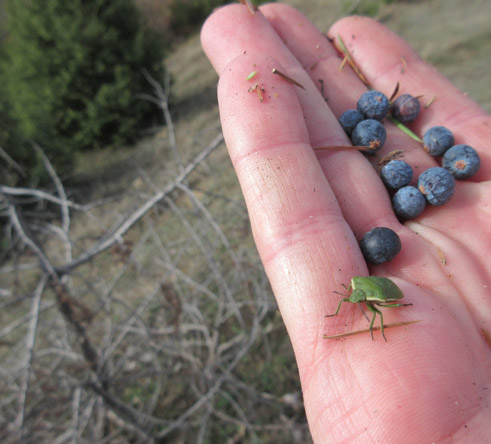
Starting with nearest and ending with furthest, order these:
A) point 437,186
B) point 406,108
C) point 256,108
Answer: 1. point 256,108
2. point 437,186
3. point 406,108

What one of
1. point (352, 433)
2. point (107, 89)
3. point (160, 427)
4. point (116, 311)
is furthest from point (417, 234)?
point (107, 89)

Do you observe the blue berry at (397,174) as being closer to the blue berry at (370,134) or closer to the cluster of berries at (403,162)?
the cluster of berries at (403,162)

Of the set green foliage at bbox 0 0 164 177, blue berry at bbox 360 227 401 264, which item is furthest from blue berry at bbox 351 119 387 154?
green foliage at bbox 0 0 164 177

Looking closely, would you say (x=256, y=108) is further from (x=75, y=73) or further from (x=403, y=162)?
(x=75, y=73)

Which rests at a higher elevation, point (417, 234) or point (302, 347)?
point (417, 234)

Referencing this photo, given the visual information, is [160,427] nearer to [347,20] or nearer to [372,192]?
[372,192]

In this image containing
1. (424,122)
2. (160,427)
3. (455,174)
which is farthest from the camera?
(160,427)

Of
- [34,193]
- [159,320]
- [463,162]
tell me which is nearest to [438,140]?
[463,162]
